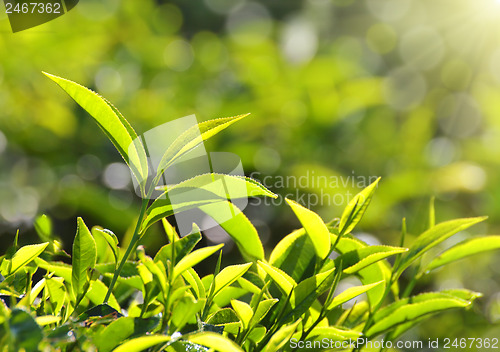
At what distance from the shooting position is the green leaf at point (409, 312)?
418 millimetres

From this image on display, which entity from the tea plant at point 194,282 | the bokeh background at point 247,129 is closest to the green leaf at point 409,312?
the tea plant at point 194,282

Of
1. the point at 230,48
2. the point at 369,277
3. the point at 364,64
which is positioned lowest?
the point at 369,277

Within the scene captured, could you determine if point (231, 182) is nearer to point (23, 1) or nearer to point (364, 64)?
point (23, 1)

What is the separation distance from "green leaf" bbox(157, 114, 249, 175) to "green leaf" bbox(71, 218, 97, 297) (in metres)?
0.07

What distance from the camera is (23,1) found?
1.18m

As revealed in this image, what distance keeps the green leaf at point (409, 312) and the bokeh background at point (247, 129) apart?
0.55 m

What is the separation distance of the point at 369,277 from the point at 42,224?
287mm

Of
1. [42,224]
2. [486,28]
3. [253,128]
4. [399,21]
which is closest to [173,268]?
[42,224]

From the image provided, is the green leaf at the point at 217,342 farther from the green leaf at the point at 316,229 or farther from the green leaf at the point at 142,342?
the green leaf at the point at 316,229

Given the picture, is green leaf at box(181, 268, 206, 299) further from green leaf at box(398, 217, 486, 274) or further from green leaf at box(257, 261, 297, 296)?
green leaf at box(398, 217, 486, 274)

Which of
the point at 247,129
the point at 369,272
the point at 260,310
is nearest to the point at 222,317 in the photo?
the point at 260,310

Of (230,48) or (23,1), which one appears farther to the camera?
(230,48)

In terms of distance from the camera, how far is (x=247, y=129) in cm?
137

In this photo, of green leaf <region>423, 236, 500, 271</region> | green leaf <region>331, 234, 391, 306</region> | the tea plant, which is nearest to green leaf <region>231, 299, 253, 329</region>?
the tea plant
